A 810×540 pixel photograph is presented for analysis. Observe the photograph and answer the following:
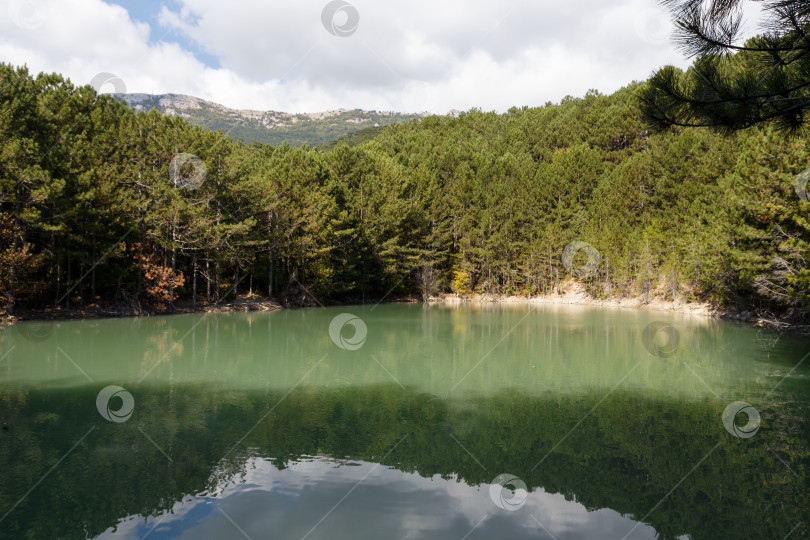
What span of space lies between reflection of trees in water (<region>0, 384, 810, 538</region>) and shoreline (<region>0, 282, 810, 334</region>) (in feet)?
56.9

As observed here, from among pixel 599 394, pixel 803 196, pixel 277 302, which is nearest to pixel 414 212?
pixel 277 302

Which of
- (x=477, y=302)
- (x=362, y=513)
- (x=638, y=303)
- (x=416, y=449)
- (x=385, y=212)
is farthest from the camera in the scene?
(x=477, y=302)

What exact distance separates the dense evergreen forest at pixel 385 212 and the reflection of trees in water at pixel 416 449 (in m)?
4.40

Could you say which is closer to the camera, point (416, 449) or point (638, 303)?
point (416, 449)

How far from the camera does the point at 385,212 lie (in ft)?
148

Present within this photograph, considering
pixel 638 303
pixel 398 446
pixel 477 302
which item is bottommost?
pixel 477 302

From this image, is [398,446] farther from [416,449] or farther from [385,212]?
[385,212]

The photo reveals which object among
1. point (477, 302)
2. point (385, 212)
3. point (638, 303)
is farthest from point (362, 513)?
point (477, 302)

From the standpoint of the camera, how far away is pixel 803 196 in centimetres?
1830

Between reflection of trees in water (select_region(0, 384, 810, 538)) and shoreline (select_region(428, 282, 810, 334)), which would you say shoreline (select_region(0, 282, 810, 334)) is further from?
reflection of trees in water (select_region(0, 384, 810, 538))

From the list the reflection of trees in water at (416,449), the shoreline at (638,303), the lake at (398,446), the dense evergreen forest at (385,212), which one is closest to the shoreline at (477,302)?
the shoreline at (638,303)

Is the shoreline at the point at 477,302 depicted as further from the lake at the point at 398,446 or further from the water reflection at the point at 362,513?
the water reflection at the point at 362,513

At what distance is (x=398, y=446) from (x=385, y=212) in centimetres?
3830

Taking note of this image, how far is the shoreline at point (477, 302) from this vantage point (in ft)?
81.4
